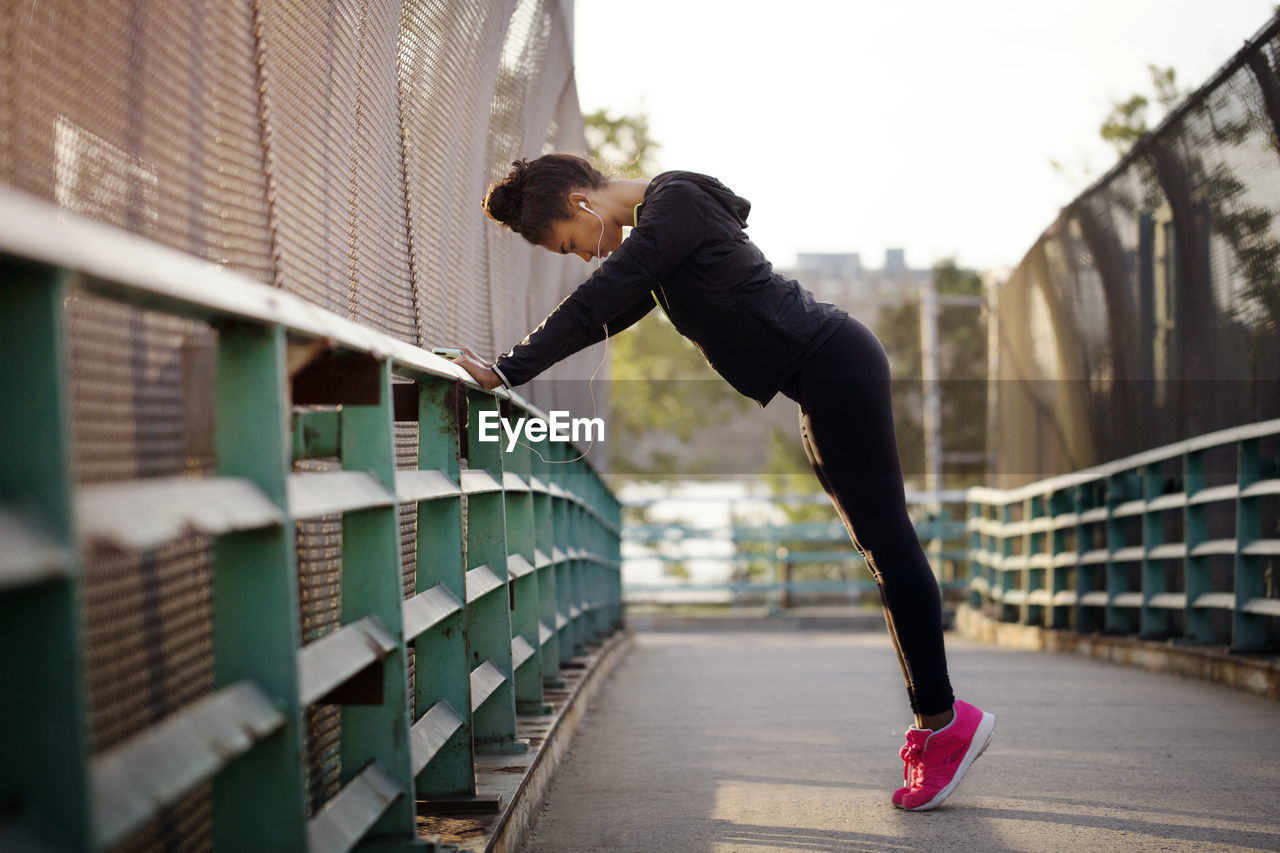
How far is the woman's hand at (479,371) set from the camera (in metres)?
3.01

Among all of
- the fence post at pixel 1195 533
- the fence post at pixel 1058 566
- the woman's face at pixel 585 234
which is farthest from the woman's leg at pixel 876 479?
the fence post at pixel 1058 566

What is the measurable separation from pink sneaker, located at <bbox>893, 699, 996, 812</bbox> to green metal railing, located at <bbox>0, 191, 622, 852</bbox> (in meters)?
1.06

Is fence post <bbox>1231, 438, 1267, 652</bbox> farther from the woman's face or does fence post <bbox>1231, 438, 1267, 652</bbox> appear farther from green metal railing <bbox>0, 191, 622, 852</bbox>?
green metal railing <bbox>0, 191, 622, 852</bbox>

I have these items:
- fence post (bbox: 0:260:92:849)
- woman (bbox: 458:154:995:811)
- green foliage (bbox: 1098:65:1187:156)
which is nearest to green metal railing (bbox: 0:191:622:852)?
fence post (bbox: 0:260:92:849)

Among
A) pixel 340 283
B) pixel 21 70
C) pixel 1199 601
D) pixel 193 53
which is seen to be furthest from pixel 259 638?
pixel 1199 601

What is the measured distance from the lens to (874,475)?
3301 millimetres

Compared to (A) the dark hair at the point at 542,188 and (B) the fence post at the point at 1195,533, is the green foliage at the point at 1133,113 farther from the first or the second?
(A) the dark hair at the point at 542,188

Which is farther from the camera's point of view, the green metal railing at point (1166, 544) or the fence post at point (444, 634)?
the green metal railing at point (1166, 544)

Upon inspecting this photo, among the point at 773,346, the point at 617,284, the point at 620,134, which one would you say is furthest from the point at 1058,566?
the point at 620,134

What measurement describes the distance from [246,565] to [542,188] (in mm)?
1923

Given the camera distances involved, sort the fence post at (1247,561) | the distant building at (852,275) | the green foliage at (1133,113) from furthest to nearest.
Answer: the distant building at (852,275) < the green foliage at (1133,113) < the fence post at (1247,561)

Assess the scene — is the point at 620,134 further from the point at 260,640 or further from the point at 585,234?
the point at 260,640

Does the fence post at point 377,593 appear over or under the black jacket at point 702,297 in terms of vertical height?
under

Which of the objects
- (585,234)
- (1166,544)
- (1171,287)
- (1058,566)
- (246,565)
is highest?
(1171,287)
